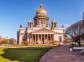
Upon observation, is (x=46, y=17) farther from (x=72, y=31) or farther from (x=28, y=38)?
(x=72, y=31)

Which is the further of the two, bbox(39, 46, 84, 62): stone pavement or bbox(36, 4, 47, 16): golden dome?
bbox(36, 4, 47, 16): golden dome

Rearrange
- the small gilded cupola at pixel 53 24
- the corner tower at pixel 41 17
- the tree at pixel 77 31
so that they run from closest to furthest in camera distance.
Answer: the tree at pixel 77 31 < the small gilded cupola at pixel 53 24 < the corner tower at pixel 41 17

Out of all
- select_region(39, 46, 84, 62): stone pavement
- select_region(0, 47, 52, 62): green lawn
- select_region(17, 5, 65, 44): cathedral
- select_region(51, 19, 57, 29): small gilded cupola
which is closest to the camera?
select_region(39, 46, 84, 62): stone pavement

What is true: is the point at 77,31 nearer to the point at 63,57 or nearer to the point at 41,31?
the point at 63,57

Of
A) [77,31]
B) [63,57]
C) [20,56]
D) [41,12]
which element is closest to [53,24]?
[41,12]

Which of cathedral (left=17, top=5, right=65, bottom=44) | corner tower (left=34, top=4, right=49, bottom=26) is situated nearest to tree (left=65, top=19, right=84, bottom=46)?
cathedral (left=17, top=5, right=65, bottom=44)

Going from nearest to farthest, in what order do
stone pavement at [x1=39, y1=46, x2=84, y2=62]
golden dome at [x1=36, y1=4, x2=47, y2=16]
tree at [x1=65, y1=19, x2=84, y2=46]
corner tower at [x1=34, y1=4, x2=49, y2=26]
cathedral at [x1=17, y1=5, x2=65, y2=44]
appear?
stone pavement at [x1=39, y1=46, x2=84, y2=62], tree at [x1=65, y1=19, x2=84, y2=46], cathedral at [x1=17, y1=5, x2=65, y2=44], corner tower at [x1=34, y1=4, x2=49, y2=26], golden dome at [x1=36, y1=4, x2=47, y2=16]

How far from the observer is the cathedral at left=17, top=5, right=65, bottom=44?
12750 centimetres

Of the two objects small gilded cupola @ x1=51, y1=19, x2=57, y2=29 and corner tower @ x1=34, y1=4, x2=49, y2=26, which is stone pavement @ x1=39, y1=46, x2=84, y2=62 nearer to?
small gilded cupola @ x1=51, y1=19, x2=57, y2=29

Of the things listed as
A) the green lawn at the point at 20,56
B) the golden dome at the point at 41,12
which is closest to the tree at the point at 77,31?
the green lawn at the point at 20,56

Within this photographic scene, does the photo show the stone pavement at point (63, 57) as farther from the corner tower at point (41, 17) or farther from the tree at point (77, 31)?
the corner tower at point (41, 17)

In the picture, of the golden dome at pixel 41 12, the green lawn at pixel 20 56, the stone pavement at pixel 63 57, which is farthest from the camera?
the golden dome at pixel 41 12

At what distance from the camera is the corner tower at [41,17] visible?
135250 mm

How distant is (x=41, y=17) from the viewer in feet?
443
